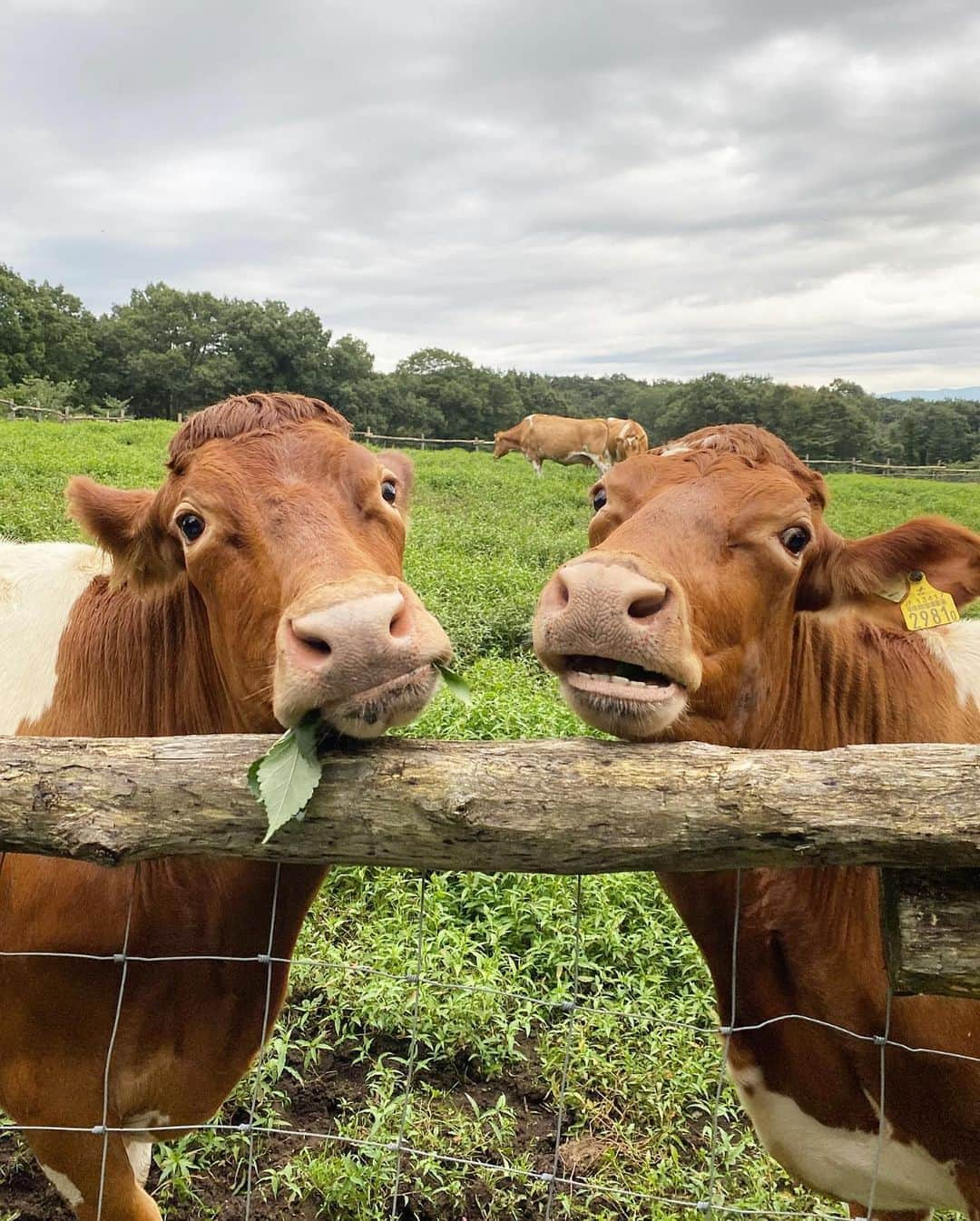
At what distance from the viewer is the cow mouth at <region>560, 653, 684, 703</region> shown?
6.29 feet

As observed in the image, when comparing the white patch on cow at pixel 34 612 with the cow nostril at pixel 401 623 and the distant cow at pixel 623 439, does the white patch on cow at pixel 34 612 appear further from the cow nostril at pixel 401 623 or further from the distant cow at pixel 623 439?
the distant cow at pixel 623 439

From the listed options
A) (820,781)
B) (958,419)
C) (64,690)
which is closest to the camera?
(820,781)

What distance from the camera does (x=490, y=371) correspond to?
6925 centimetres

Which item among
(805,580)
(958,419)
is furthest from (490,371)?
(805,580)

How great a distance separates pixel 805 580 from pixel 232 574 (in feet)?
5.47

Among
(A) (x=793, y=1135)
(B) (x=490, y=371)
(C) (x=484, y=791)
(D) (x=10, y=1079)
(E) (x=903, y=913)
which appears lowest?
(A) (x=793, y=1135)

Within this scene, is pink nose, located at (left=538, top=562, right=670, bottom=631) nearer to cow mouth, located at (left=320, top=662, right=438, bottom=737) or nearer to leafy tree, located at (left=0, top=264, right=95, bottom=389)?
cow mouth, located at (left=320, top=662, right=438, bottom=737)

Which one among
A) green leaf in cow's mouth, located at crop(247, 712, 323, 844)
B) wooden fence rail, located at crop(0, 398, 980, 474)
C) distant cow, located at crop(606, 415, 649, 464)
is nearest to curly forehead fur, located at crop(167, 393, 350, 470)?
green leaf in cow's mouth, located at crop(247, 712, 323, 844)

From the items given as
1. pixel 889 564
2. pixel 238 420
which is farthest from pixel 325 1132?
pixel 889 564

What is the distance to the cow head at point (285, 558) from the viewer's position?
1711 mm

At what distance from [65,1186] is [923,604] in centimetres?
310

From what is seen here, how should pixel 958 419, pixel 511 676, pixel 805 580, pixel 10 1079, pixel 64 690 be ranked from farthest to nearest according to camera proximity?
1. pixel 958 419
2. pixel 511 676
3. pixel 64 690
4. pixel 805 580
5. pixel 10 1079

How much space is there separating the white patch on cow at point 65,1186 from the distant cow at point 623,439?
24.3 metres

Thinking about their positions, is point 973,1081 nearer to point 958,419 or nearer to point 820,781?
point 820,781
